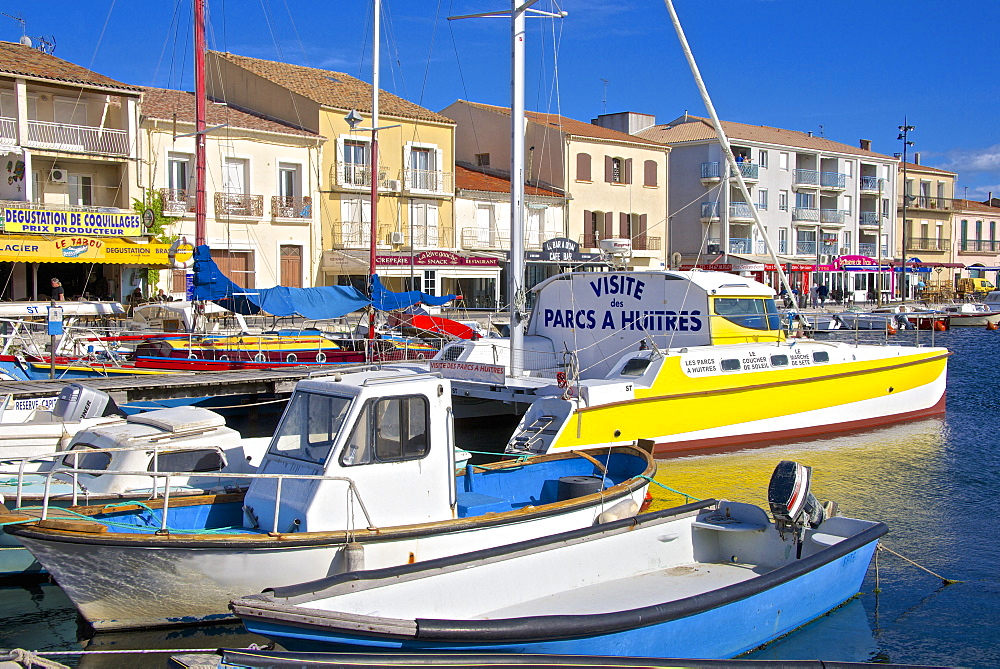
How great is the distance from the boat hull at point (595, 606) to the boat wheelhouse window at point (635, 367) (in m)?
7.68

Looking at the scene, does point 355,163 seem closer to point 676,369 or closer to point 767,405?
point 767,405

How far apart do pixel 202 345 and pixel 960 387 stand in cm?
2258

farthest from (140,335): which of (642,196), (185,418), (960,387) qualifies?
(642,196)

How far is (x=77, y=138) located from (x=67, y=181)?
1.73 meters

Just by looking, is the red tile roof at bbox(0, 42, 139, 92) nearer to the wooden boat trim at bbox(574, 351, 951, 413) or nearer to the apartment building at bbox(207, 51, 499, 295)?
the apartment building at bbox(207, 51, 499, 295)

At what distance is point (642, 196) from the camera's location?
53.5 metres

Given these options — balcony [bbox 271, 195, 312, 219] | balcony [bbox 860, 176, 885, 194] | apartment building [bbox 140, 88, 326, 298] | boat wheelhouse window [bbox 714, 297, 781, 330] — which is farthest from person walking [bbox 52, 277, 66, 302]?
balcony [bbox 860, 176, 885, 194]

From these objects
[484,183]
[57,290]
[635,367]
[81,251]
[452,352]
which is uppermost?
[484,183]

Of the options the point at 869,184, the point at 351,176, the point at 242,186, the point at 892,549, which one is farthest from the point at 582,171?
the point at 892,549

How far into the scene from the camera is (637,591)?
8.93 m

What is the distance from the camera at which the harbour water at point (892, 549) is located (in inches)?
353

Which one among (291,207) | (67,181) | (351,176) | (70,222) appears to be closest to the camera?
(70,222)

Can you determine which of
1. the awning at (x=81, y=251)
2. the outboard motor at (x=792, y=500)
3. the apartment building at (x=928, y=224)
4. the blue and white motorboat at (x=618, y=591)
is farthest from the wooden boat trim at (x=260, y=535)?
the apartment building at (x=928, y=224)

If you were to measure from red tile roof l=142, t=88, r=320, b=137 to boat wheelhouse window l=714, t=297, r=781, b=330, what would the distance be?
77.6 feet
